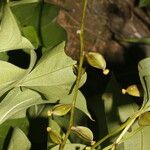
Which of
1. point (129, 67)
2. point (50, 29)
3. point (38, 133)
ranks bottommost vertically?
point (129, 67)

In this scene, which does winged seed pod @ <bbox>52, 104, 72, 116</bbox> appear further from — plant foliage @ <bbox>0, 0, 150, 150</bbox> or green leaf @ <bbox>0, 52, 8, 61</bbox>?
green leaf @ <bbox>0, 52, 8, 61</bbox>

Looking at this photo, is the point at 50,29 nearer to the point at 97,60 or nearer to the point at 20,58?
the point at 20,58

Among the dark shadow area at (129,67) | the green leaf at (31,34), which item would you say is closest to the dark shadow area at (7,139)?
the green leaf at (31,34)

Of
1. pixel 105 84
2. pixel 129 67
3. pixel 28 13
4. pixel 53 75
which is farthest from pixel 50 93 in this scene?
pixel 129 67

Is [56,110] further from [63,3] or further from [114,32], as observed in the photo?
[114,32]

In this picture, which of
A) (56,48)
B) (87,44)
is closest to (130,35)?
(87,44)

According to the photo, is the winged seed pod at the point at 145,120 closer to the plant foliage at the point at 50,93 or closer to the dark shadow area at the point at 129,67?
the plant foliage at the point at 50,93
